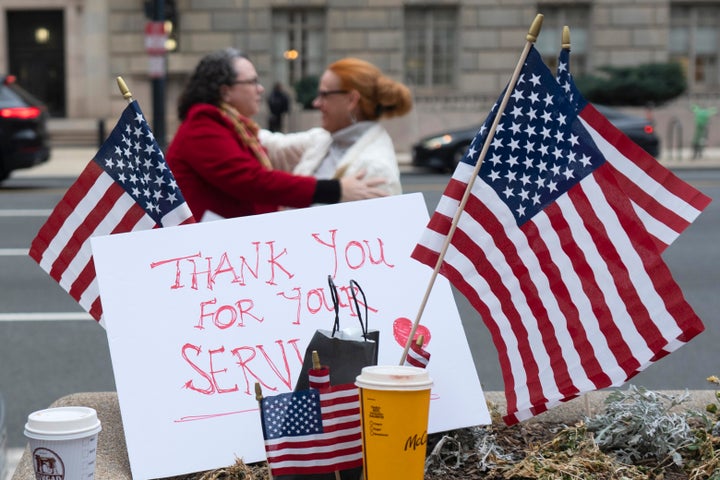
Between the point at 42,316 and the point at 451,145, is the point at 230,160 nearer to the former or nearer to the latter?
Result: the point at 42,316

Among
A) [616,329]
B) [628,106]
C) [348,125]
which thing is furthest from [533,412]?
[628,106]

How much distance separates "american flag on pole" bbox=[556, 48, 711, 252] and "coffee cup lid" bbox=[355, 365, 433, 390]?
38.5 inches

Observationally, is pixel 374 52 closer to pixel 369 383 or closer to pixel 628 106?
pixel 628 106

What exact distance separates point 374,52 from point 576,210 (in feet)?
99.1

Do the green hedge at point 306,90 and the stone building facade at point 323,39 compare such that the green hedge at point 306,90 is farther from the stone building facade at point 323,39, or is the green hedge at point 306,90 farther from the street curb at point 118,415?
the street curb at point 118,415

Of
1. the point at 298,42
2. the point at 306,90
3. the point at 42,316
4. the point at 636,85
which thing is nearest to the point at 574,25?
the point at 636,85

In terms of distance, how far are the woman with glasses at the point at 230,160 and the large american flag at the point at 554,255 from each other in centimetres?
177

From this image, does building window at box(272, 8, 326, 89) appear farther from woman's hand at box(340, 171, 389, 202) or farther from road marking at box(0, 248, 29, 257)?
woman's hand at box(340, 171, 389, 202)

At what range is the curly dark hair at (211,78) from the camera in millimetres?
5383

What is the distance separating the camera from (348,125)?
5.43 metres

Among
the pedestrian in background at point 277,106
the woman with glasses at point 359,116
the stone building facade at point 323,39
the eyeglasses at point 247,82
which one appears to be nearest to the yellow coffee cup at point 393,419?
the woman with glasses at point 359,116

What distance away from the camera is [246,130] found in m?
5.45

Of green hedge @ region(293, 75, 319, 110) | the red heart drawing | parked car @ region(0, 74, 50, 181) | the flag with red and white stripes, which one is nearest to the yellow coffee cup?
the flag with red and white stripes

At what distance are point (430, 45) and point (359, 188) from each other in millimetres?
29065
